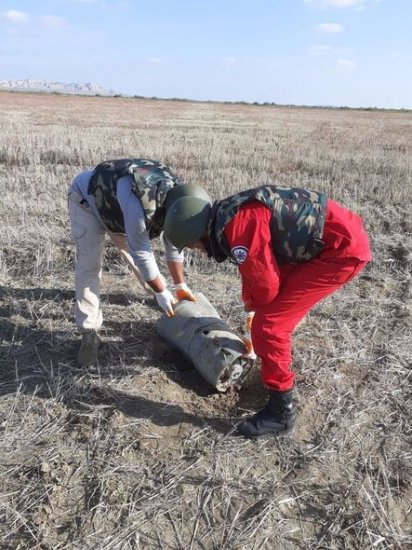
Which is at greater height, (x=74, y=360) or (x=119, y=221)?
(x=119, y=221)

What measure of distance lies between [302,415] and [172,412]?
32.5 inches

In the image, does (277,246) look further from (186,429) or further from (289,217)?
(186,429)

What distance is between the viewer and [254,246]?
248 cm

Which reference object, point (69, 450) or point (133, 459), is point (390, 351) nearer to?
A: point (133, 459)

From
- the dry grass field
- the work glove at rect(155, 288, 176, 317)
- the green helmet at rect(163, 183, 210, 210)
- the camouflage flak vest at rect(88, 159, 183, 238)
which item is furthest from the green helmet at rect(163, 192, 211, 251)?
the dry grass field

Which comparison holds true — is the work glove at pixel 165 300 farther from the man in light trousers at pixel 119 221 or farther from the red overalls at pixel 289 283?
the red overalls at pixel 289 283

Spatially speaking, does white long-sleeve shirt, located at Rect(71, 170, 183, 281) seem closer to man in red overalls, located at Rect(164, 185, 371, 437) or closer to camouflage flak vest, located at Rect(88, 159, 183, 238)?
camouflage flak vest, located at Rect(88, 159, 183, 238)

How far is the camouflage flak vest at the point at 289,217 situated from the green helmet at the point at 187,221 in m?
0.06

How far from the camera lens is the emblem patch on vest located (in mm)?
2451

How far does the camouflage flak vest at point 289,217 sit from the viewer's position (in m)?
2.52

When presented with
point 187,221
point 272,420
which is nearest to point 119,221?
point 187,221

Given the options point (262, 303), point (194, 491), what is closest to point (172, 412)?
point (194, 491)

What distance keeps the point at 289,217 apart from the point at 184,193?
22.7 inches

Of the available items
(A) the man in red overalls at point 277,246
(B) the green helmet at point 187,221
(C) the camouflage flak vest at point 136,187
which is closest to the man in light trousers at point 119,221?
(C) the camouflage flak vest at point 136,187
